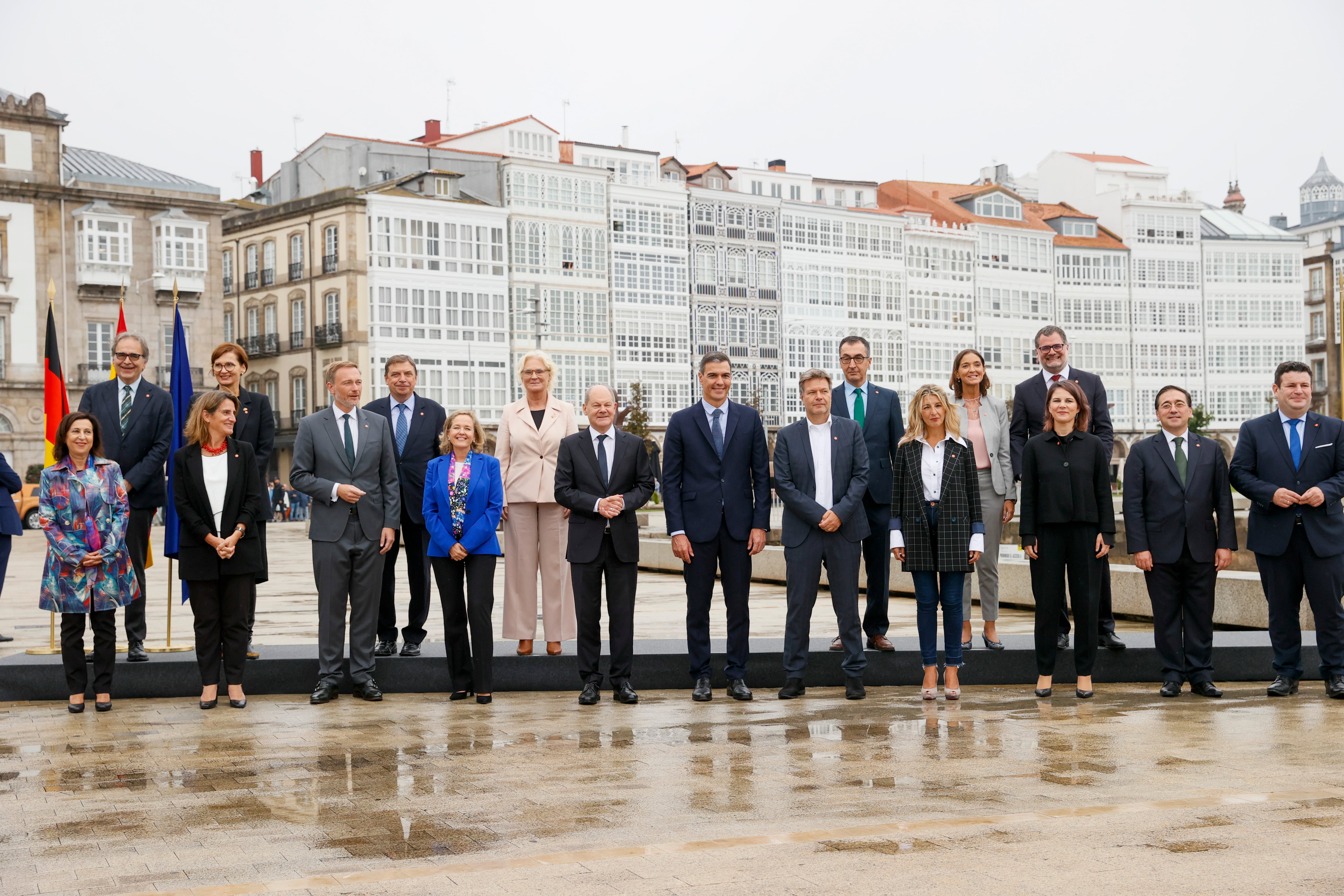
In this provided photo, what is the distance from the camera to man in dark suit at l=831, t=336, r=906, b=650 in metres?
9.69

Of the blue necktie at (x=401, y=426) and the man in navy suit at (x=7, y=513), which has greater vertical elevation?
the blue necktie at (x=401, y=426)

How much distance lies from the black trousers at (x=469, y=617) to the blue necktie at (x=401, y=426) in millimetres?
941

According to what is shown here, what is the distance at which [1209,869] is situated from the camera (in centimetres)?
488

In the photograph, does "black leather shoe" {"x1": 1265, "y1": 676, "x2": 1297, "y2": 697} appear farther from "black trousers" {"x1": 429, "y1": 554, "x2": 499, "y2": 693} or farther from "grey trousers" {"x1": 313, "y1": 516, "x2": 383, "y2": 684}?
"grey trousers" {"x1": 313, "y1": 516, "x2": 383, "y2": 684}

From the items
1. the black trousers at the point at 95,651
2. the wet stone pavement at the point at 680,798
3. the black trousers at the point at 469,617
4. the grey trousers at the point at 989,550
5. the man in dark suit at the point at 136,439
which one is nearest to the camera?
the wet stone pavement at the point at 680,798

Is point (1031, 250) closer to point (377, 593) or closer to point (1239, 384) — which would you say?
point (1239, 384)

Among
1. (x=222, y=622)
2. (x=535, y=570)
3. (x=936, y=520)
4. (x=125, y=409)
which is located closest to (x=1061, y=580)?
→ (x=936, y=520)

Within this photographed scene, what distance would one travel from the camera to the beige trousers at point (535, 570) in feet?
32.4

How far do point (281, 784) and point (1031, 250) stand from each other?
82761 mm

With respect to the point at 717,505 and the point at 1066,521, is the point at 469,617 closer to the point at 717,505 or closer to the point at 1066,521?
the point at 717,505

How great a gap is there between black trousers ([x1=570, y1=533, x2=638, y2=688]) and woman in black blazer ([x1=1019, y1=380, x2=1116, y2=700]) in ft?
7.79

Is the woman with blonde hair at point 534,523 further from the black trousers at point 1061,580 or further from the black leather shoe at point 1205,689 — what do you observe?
the black leather shoe at point 1205,689

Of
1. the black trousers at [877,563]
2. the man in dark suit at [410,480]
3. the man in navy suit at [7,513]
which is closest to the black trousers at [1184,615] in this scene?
the black trousers at [877,563]

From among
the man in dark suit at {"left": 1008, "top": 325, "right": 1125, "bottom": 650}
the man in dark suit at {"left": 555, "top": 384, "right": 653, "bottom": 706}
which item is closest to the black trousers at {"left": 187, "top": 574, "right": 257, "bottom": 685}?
the man in dark suit at {"left": 555, "top": 384, "right": 653, "bottom": 706}
